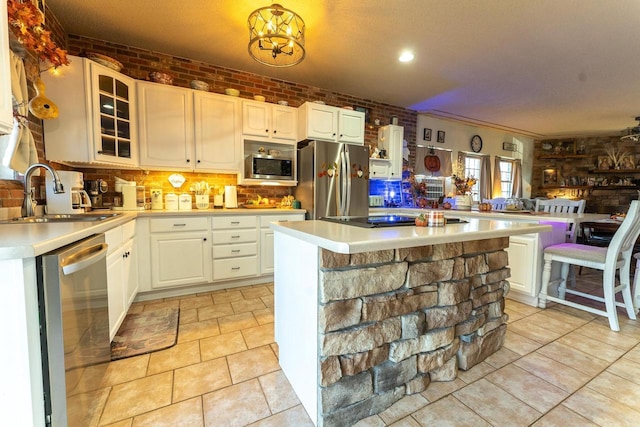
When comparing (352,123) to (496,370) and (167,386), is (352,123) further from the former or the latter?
(167,386)

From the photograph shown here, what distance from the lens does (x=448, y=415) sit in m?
1.37

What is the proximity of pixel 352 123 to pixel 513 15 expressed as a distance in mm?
1998

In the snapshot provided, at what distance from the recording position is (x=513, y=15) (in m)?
2.38

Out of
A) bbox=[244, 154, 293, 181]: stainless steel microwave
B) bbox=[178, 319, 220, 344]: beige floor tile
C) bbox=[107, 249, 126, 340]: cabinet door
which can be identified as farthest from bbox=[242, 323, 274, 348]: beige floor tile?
bbox=[244, 154, 293, 181]: stainless steel microwave

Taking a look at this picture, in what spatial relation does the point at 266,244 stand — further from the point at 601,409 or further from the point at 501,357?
the point at 601,409

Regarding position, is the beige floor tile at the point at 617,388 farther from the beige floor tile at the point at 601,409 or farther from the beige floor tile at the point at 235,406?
the beige floor tile at the point at 235,406

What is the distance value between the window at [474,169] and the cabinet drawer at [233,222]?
507cm

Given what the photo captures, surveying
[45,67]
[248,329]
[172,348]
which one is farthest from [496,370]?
[45,67]

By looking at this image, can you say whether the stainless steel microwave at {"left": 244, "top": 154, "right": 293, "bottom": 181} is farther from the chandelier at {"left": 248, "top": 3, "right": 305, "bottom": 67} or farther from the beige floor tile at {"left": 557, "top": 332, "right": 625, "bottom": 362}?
the beige floor tile at {"left": 557, "top": 332, "right": 625, "bottom": 362}

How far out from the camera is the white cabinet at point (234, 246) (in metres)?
3.02

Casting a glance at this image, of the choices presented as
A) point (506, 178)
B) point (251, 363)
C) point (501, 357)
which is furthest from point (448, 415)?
point (506, 178)

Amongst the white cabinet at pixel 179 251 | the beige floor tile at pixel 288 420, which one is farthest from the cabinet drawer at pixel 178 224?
the beige floor tile at pixel 288 420

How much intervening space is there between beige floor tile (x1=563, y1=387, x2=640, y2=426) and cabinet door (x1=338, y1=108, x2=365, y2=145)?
10.7ft

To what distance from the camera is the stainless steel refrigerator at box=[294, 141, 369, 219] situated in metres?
3.52
